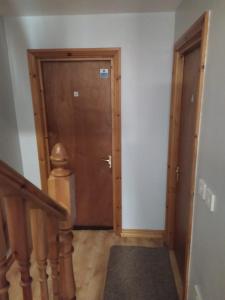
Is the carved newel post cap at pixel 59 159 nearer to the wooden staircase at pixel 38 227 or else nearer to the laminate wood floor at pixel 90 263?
the wooden staircase at pixel 38 227

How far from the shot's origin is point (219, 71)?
1.20 metres

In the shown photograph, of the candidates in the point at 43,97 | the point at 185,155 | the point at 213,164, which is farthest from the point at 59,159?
the point at 43,97

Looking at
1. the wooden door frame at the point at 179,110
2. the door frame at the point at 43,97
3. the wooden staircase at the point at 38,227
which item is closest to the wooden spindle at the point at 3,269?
the wooden staircase at the point at 38,227

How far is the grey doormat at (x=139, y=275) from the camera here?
6.59 feet

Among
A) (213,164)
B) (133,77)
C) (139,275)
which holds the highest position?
(133,77)

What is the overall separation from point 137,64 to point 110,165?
1.18 meters

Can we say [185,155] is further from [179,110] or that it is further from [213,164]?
[213,164]

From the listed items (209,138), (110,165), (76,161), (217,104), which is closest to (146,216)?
(110,165)

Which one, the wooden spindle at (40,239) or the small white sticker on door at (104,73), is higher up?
the small white sticker on door at (104,73)

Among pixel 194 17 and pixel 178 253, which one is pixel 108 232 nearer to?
pixel 178 253

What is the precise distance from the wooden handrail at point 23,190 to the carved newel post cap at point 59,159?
160 mm

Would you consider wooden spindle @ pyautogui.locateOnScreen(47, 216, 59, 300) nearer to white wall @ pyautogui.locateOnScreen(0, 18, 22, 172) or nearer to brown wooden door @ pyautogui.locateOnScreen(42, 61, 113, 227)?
white wall @ pyautogui.locateOnScreen(0, 18, 22, 172)

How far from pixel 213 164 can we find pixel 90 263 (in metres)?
1.77

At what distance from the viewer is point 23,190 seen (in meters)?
0.73
